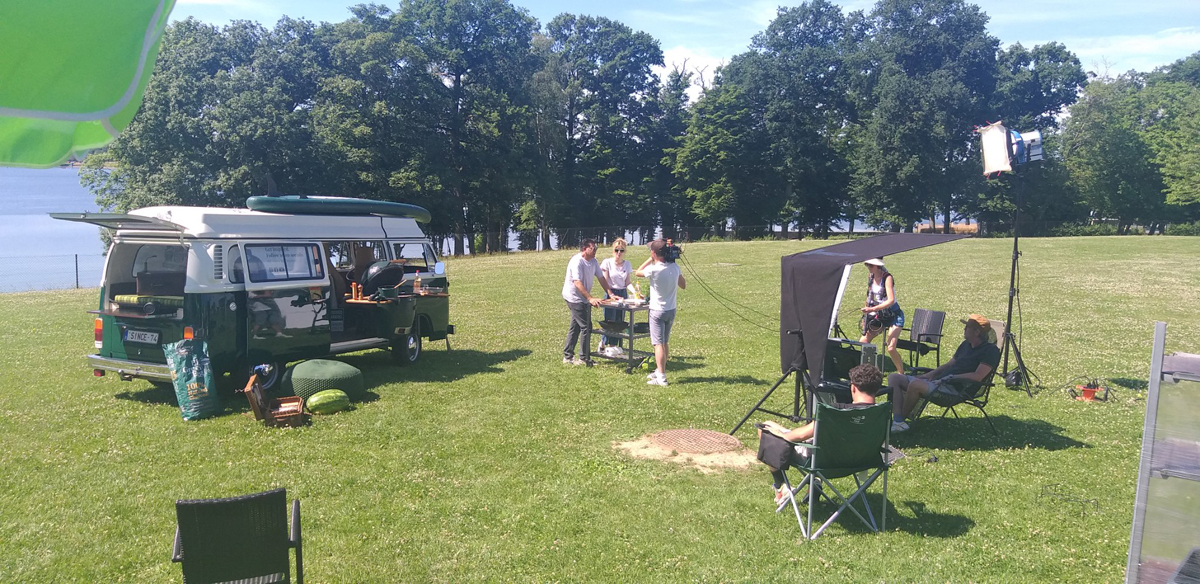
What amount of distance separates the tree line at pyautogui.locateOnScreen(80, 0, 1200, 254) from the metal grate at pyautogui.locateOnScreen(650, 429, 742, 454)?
39.0 metres

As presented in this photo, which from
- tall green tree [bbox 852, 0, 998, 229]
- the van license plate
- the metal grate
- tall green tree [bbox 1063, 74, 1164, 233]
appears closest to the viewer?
the metal grate

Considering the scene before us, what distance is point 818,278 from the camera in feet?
24.5

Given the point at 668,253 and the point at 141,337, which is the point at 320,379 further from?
the point at 668,253

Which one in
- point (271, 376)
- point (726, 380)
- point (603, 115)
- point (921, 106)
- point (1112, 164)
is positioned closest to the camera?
point (271, 376)

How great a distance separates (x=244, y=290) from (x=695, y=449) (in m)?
5.65

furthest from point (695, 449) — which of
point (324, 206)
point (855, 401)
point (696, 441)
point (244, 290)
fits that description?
point (324, 206)

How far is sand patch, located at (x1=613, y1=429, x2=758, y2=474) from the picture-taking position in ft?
23.9

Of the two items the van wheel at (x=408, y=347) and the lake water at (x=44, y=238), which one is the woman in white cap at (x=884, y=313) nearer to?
the van wheel at (x=408, y=347)

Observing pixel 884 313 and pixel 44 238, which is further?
pixel 44 238

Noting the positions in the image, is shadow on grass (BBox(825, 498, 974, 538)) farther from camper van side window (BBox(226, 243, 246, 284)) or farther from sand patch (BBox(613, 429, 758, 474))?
camper van side window (BBox(226, 243, 246, 284))

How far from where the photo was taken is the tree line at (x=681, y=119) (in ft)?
151

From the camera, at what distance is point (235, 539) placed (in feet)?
12.9

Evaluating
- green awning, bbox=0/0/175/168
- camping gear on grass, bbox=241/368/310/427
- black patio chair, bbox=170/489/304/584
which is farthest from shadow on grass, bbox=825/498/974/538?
camping gear on grass, bbox=241/368/310/427

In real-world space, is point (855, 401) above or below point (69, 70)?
below
